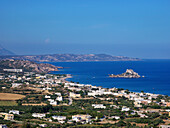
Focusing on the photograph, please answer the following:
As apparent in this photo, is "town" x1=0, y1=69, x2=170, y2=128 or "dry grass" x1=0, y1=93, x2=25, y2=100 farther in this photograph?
"dry grass" x1=0, y1=93, x2=25, y2=100

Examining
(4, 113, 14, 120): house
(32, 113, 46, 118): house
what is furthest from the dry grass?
(4, 113, 14, 120): house

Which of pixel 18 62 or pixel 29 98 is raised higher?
pixel 18 62

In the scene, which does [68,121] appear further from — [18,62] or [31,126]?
[18,62]

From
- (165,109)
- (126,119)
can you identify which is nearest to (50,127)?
(126,119)

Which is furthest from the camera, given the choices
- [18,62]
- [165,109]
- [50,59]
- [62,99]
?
[50,59]

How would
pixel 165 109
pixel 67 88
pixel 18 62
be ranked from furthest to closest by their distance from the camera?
pixel 18 62
pixel 67 88
pixel 165 109

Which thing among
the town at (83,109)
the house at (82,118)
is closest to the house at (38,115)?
the town at (83,109)

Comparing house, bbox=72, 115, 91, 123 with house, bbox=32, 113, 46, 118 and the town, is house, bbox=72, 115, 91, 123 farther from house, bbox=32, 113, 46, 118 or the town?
house, bbox=32, 113, 46, 118

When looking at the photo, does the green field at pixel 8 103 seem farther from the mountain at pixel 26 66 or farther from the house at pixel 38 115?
the mountain at pixel 26 66

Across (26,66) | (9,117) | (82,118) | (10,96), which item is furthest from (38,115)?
(26,66)

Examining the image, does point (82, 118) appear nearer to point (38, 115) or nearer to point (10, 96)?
point (38, 115)
